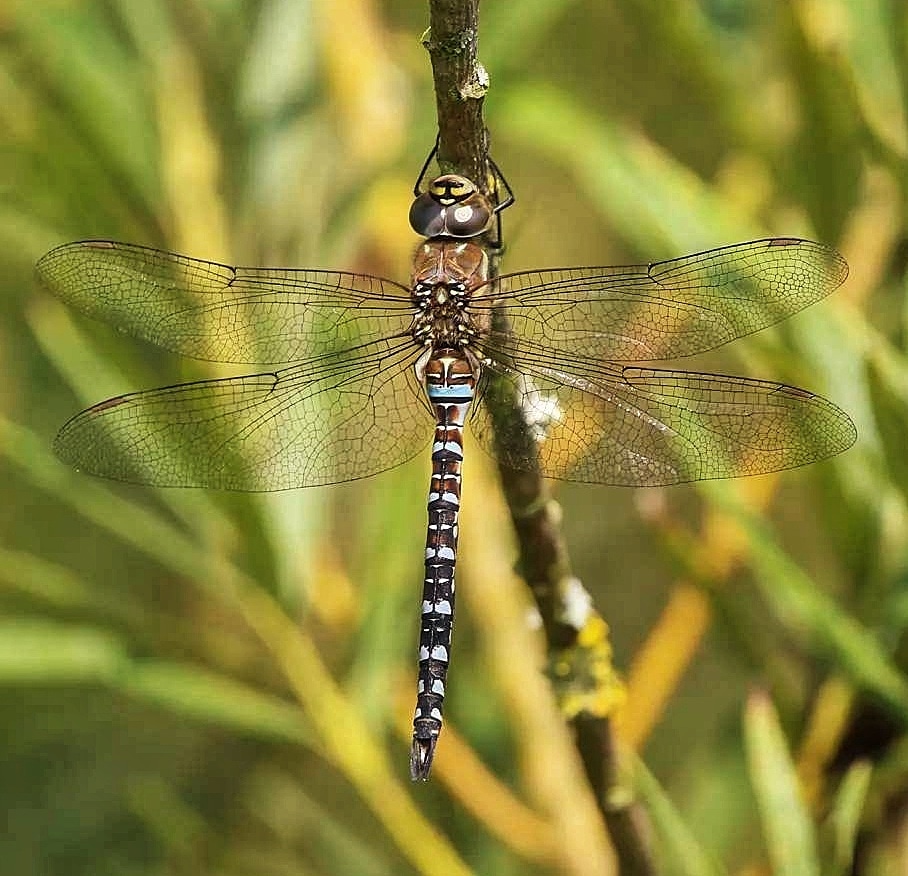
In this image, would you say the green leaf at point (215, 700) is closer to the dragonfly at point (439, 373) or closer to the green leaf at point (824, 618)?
the dragonfly at point (439, 373)

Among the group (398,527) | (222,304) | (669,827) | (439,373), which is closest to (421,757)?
(669,827)

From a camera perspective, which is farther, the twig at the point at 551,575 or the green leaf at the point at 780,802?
the green leaf at the point at 780,802

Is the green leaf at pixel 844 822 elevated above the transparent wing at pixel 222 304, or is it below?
below

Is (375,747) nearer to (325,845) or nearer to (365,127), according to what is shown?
(325,845)

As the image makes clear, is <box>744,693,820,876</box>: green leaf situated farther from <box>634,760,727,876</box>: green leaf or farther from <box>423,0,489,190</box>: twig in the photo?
<box>423,0,489,190</box>: twig

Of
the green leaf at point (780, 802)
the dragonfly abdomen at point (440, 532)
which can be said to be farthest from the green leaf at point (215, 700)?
the green leaf at point (780, 802)

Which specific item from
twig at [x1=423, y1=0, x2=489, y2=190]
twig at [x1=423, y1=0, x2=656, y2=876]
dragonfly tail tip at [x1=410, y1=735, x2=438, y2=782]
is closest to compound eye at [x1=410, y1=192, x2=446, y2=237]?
twig at [x1=423, y1=0, x2=656, y2=876]

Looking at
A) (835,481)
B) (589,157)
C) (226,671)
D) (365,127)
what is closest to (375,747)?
(226,671)
